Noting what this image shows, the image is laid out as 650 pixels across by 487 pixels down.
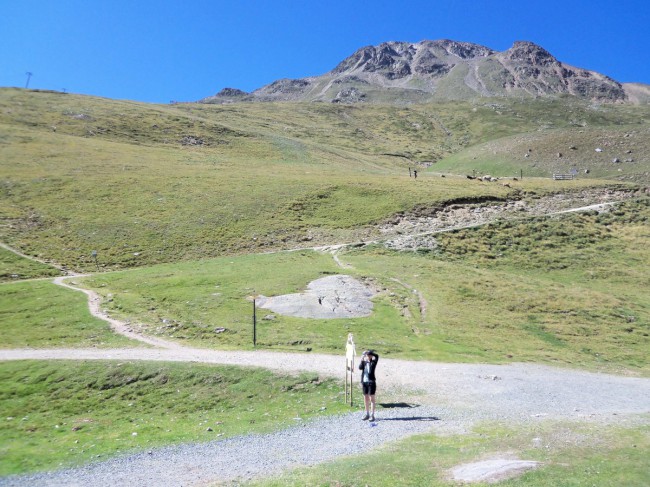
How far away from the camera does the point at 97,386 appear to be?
24.8 metres

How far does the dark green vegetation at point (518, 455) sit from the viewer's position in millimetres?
12688

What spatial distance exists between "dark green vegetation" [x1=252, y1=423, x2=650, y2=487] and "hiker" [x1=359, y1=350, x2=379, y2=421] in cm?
265

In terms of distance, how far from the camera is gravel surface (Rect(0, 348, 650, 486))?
15602 millimetres

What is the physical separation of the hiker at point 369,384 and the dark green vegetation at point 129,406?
1949 millimetres

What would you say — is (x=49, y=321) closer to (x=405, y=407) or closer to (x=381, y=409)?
(x=381, y=409)

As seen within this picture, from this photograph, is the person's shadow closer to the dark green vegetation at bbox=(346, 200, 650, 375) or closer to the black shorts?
the black shorts

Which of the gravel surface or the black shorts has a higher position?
the black shorts

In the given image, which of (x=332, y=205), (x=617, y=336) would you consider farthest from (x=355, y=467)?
(x=332, y=205)

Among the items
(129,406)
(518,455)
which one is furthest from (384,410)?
(129,406)

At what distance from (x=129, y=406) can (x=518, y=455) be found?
1762 cm

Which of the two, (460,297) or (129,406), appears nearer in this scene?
(129,406)

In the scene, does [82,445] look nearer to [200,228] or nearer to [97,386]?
[97,386]

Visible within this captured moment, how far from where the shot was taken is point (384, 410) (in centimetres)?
2023

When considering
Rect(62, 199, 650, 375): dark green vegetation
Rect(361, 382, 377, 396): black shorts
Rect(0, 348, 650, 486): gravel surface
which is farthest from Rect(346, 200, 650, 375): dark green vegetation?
Rect(361, 382, 377, 396): black shorts
